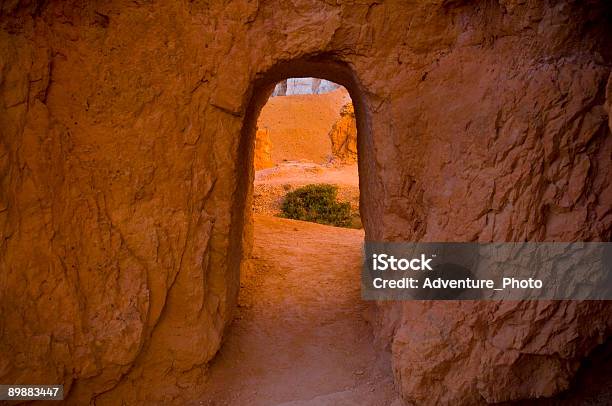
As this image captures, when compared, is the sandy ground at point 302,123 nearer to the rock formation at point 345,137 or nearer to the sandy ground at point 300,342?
the rock formation at point 345,137

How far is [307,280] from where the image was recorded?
259 inches

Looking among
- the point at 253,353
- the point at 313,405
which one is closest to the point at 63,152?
the point at 253,353

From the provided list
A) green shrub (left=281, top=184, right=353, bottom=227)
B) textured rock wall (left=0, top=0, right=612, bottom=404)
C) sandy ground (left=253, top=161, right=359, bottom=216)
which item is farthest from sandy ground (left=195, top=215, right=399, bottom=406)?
sandy ground (left=253, top=161, right=359, bottom=216)

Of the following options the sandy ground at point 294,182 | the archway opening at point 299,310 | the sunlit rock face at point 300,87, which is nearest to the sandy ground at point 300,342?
the archway opening at point 299,310

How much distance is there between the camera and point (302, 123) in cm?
2705

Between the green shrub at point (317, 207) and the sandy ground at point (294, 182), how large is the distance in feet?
0.96

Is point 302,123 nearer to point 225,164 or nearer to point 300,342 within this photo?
point 300,342

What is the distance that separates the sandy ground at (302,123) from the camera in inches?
1011

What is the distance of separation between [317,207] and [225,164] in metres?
8.27

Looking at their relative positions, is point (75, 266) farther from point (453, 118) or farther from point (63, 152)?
point (453, 118)

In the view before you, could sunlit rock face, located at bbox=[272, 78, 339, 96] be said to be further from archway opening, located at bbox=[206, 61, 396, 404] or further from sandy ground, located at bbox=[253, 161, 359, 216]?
archway opening, located at bbox=[206, 61, 396, 404]

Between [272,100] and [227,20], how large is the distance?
81.4 feet

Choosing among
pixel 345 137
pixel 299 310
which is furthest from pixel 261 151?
pixel 299 310

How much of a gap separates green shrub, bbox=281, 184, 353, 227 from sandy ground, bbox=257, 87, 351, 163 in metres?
11.8
